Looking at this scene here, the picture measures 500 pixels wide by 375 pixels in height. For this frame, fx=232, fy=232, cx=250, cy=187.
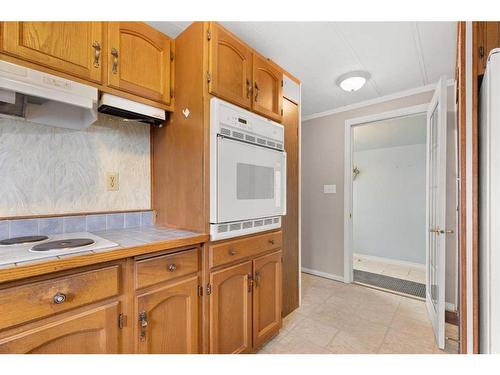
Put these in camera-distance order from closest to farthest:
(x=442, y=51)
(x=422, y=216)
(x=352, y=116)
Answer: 1. (x=442, y=51)
2. (x=352, y=116)
3. (x=422, y=216)

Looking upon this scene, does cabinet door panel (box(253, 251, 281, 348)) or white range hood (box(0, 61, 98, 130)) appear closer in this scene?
white range hood (box(0, 61, 98, 130))

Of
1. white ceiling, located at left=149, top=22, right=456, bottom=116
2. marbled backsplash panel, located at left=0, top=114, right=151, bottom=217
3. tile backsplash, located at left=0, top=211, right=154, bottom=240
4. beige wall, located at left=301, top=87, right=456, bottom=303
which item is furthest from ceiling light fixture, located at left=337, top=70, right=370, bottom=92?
tile backsplash, located at left=0, top=211, right=154, bottom=240

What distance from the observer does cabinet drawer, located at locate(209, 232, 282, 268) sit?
1243mm

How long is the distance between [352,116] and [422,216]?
208 cm

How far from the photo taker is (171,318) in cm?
109

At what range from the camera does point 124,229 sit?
1.41 m

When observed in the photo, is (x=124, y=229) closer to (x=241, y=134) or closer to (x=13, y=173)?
(x=13, y=173)

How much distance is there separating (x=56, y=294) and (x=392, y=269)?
392cm

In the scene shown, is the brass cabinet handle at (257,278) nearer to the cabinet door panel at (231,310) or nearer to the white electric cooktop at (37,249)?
the cabinet door panel at (231,310)

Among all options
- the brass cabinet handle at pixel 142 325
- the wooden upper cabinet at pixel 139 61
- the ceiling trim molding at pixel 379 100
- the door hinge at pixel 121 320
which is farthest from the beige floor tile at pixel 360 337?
the ceiling trim molding at pixel 379 100

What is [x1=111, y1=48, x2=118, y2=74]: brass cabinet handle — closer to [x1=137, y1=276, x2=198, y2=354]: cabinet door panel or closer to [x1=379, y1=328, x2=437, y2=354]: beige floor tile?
[x1=137, y1=276, x2=198, y2=354]: cabinet door panel

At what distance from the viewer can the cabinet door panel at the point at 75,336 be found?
2.39 feet

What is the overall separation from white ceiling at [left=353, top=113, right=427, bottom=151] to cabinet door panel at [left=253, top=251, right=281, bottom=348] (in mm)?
2169
